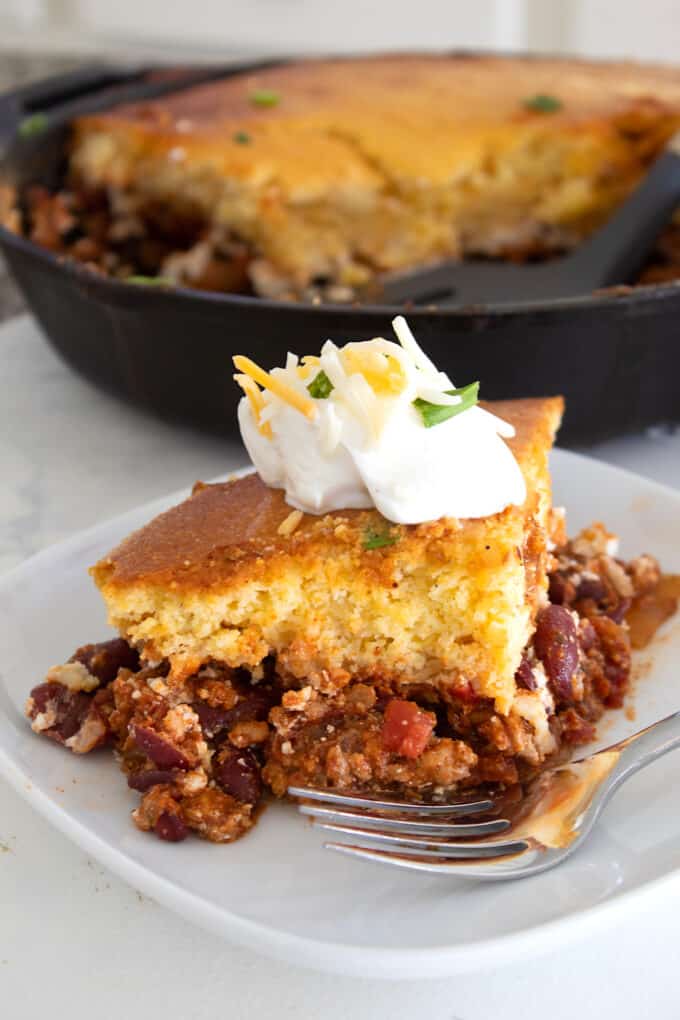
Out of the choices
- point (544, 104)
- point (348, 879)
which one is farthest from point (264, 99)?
point (348, 879)

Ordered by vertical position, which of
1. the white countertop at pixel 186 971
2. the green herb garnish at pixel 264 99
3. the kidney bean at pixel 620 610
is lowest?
the white countertop at pixel 186 971

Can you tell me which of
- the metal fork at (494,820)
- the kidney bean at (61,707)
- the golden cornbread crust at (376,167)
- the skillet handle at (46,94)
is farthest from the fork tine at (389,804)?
the skillet handle at (46,94)

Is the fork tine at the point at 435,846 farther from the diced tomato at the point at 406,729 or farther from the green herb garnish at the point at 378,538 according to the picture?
the green herb garnish at the point at 378,538

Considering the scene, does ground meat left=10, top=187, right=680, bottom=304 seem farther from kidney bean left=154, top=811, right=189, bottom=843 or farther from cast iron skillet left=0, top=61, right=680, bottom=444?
kidney bean left=154, top=811, right=189, bottom=843

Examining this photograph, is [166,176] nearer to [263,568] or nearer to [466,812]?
[263,568]

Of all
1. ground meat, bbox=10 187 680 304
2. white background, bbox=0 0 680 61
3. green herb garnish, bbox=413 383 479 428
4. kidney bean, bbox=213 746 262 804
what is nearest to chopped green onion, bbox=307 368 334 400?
green herb garnish, bbox=413 383 479 428

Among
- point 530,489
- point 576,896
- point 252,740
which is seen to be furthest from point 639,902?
point 530,489
